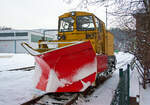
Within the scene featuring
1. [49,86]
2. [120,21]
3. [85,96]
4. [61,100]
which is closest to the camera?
[49,86]

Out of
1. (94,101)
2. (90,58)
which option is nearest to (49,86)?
(90,58)

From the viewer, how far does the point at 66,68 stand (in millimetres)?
4215

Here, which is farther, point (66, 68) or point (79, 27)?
point (79, 27)

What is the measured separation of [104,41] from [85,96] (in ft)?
10.7

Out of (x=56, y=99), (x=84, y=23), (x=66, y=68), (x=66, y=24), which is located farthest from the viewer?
(x=66, y=24)

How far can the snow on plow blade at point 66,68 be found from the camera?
400 centimetres

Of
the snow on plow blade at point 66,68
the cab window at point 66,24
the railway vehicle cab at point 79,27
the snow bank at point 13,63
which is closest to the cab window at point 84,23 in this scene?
the railway vehicle cab at point 79,27

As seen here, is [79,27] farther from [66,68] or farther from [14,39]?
[14,39]

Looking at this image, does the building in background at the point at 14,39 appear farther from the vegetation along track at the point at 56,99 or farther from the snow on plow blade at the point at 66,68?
the snow on plow blade at the point at 66,68

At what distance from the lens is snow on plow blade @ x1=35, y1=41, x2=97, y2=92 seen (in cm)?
400

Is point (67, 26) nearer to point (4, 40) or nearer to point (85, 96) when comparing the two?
point (85, 96)

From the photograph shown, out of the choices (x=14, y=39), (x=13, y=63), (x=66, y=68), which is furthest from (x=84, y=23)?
(x=14, y=39)

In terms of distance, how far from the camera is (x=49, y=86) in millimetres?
4023

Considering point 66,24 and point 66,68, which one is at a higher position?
point 66,24
